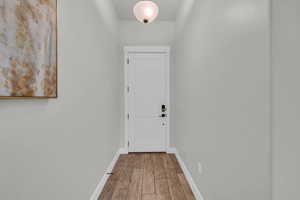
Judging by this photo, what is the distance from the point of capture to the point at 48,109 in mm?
1256

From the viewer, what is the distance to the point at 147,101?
4.31m

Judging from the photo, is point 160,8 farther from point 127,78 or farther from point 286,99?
point 286,99

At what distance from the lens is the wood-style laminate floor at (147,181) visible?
2.44 m

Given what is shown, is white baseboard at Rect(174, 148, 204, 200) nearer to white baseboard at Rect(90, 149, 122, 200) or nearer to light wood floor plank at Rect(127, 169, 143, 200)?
light wood floor plank at Rect(127, 169, 143, 200)

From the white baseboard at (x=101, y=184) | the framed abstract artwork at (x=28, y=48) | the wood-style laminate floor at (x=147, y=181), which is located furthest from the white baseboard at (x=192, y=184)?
the framed abstract artwork at (x=28, y=48)

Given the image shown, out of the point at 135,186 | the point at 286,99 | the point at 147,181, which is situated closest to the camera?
the point at 286,99

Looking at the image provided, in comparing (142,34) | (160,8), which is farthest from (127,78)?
(160,8)

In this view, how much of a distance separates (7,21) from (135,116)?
3.55 metres

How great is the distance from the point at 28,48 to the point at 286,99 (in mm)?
1235

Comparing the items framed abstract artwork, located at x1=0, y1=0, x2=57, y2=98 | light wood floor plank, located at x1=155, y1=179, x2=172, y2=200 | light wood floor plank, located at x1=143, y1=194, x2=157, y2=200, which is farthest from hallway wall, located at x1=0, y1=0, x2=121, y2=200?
light wood floor plank, located at x1=155, y1=179, x2=172, y2=200

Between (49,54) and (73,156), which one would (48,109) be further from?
(73,156)

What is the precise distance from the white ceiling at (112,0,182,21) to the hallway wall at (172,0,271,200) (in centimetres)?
131

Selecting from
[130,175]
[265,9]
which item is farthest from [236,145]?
[130,175]

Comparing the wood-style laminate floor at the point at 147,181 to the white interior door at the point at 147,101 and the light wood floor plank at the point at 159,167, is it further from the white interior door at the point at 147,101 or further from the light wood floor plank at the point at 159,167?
the white interior door at the point at 147,101
